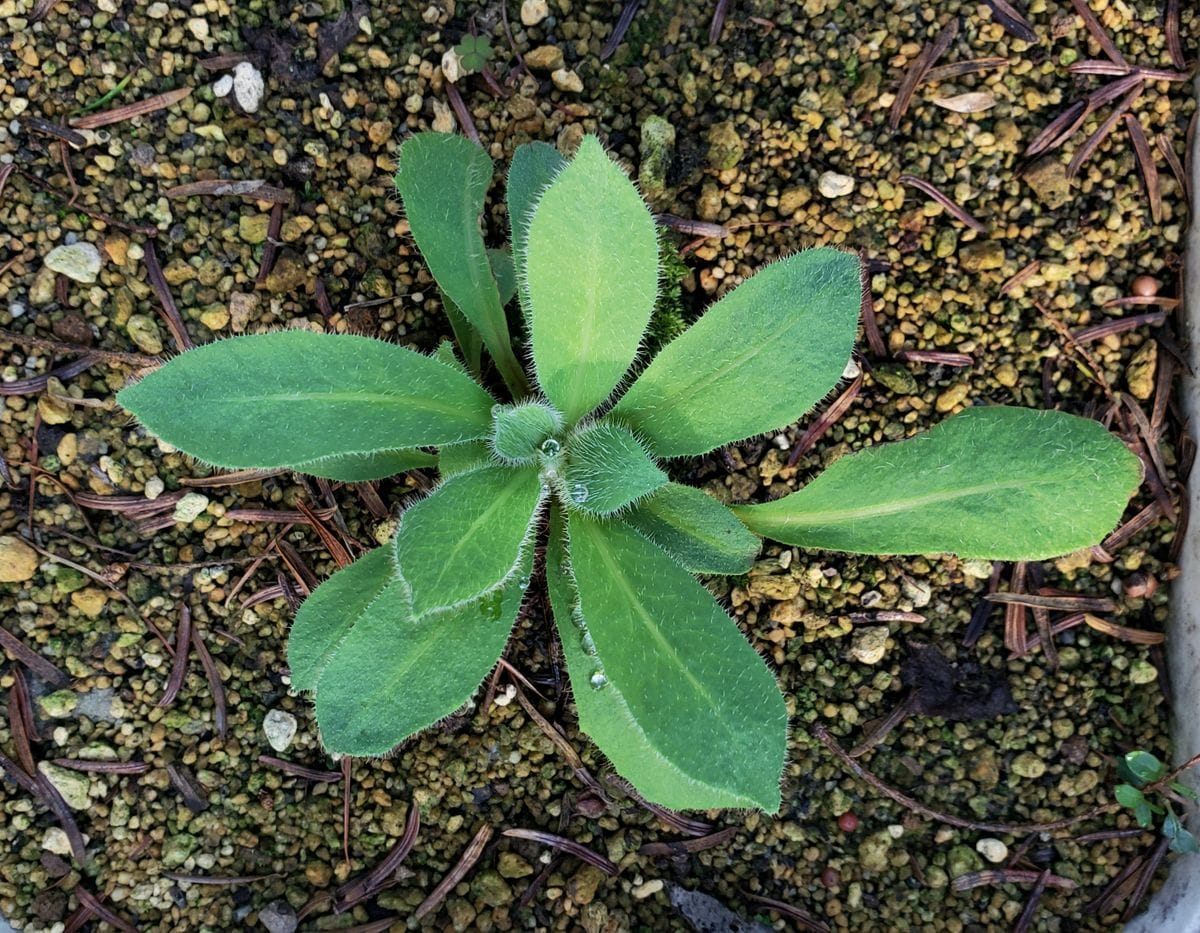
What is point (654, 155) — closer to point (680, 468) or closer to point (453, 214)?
point (453, 214)

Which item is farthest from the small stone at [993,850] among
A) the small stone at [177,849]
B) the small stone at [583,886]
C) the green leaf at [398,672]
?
the small stone at [177,849]

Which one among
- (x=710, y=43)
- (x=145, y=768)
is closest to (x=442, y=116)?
(x=710, y=43)

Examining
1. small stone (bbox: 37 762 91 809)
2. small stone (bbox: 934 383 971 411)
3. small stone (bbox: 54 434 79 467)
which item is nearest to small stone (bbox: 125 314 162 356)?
small stone (bbox: 54 434 79 467)

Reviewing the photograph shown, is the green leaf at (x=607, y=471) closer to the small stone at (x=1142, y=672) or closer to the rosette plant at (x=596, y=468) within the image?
the rosette plant at (x=596, y=468)

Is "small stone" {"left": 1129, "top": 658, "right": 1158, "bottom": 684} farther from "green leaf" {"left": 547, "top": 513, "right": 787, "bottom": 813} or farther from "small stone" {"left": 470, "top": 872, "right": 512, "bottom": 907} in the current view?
"small stone" {"left": 470, "top": 872, "right": 512, "bottom": 907}

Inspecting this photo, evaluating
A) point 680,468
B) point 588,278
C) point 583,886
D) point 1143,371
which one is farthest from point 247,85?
point 1143,371

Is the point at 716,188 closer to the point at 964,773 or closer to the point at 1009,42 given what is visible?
the point at 1009,42
